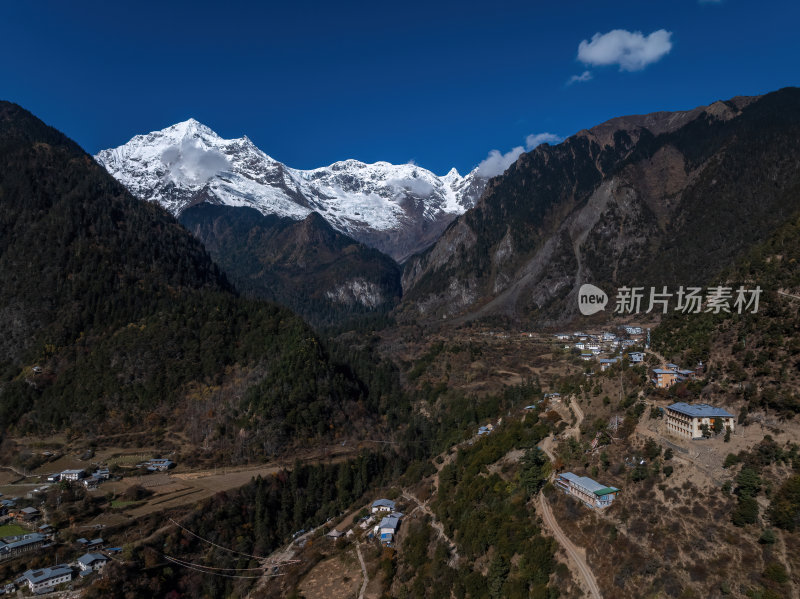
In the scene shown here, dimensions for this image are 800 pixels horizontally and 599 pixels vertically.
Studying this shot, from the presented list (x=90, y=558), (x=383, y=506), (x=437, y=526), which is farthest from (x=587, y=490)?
(x=90, y=558)

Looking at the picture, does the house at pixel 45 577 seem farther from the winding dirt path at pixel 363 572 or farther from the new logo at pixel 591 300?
the new logo at pixel 591 300

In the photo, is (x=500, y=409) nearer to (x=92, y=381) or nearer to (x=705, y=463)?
(x=705, y=463)

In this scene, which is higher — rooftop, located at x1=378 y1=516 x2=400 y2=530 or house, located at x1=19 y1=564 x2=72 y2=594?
rooftop, located at x1=378 y1=516 x2=400 y2=530

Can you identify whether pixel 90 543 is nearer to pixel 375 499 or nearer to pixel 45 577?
pixel 45 577

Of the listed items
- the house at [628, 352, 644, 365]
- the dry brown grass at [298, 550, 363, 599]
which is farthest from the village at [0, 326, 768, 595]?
the dry brown grass at [298, 550, 363, 599]

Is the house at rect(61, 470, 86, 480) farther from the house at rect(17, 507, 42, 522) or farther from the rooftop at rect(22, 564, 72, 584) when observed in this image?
the rooftop at rect(22, 564, 72, 584)

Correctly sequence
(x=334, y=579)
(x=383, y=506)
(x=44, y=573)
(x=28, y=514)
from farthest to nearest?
(x=28, y=514) < (x=383, y=506) < (x=44, y=573) < (x=334, y=579)
